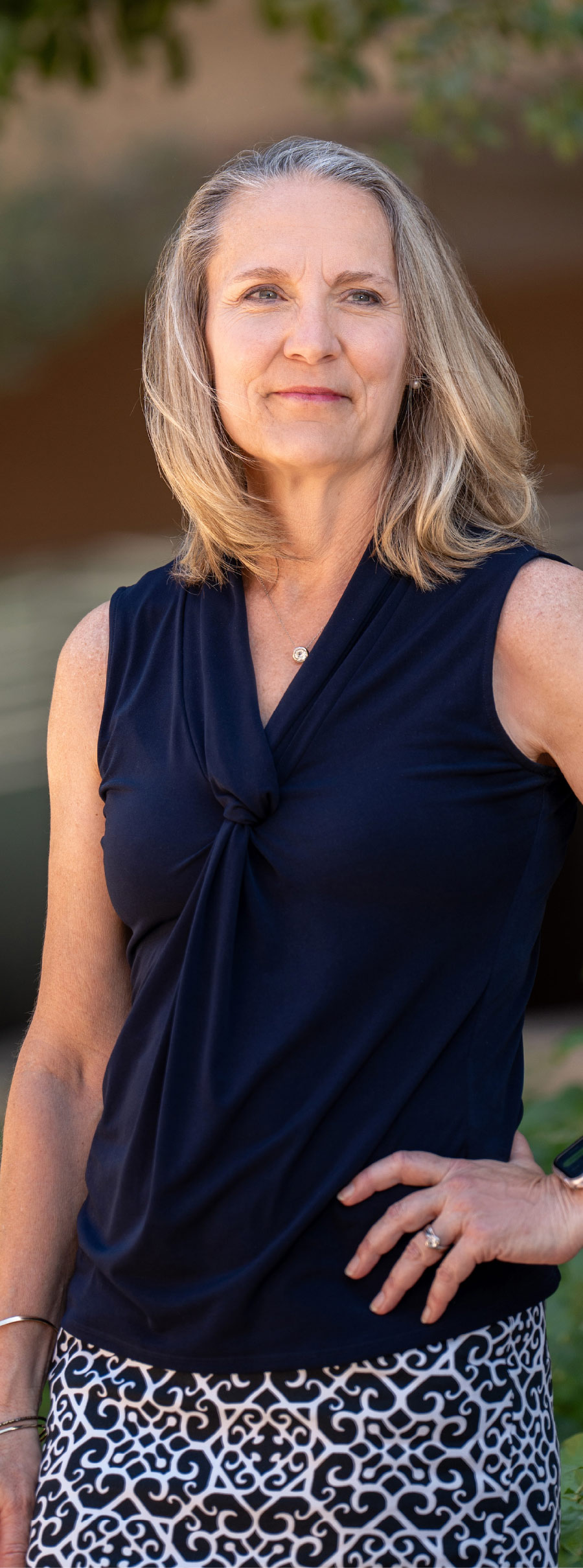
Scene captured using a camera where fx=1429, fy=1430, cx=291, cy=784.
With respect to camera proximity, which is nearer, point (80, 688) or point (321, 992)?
point (321, 992)

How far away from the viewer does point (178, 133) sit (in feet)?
13.1

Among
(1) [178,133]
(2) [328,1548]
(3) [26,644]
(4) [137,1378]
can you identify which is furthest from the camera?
(3) [26,644]

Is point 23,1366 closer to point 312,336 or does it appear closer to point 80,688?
point 80,688

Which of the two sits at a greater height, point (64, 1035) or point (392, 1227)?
point (64, 1035)

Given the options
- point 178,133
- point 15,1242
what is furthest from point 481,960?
point 178,133

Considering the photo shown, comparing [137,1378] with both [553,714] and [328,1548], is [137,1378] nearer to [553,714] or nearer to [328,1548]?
[328,1548]

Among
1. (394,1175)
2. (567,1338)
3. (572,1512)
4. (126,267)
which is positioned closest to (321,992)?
(394,1175)

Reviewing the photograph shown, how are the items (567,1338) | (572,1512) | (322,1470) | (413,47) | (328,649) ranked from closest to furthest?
(322,1470), (328,649), (572,1512), (567,1338), (413,47)

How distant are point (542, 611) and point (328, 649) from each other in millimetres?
258

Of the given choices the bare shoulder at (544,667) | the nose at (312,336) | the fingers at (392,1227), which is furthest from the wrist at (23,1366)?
the nose at (312,336)

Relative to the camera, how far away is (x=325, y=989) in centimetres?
153

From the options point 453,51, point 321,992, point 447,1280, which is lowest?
point 447,1280

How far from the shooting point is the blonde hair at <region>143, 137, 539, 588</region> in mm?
1767

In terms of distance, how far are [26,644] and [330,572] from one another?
10.3 ft
